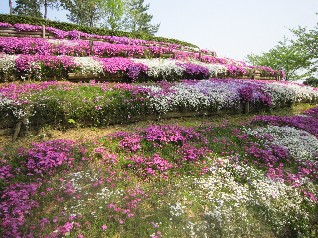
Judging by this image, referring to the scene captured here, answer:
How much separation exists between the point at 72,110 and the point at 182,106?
5711 mm

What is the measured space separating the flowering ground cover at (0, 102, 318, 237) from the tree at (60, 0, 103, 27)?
56.0 meters

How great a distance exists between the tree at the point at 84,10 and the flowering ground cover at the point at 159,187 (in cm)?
5602

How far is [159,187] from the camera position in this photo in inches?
313

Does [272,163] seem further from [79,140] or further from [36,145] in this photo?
[36,145]

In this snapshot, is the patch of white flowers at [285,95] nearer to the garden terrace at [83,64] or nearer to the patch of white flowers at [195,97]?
the patch of white flowers at [195,97]

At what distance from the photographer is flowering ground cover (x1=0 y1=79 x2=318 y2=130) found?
10.8 metres

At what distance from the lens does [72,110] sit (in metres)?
11.3

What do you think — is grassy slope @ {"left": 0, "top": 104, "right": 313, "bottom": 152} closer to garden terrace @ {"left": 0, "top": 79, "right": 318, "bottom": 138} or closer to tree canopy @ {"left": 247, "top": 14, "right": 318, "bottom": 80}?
garden terrace @ {"left": 0, "top": 79, "right": 318, "bottom": 138}

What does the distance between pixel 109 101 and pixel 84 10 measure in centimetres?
6098

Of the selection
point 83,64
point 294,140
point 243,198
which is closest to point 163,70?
point 83,64

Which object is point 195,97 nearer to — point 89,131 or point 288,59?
point 89,131

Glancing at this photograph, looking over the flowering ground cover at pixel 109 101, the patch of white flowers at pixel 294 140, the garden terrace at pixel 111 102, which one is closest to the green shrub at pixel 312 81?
the garden terrace at pixel 111 102

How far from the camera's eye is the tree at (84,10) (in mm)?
61656

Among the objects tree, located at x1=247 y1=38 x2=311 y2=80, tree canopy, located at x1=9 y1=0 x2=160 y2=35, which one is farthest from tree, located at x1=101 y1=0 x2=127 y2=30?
tree, located at x1=247 y1=38 x2=311 y2=80
